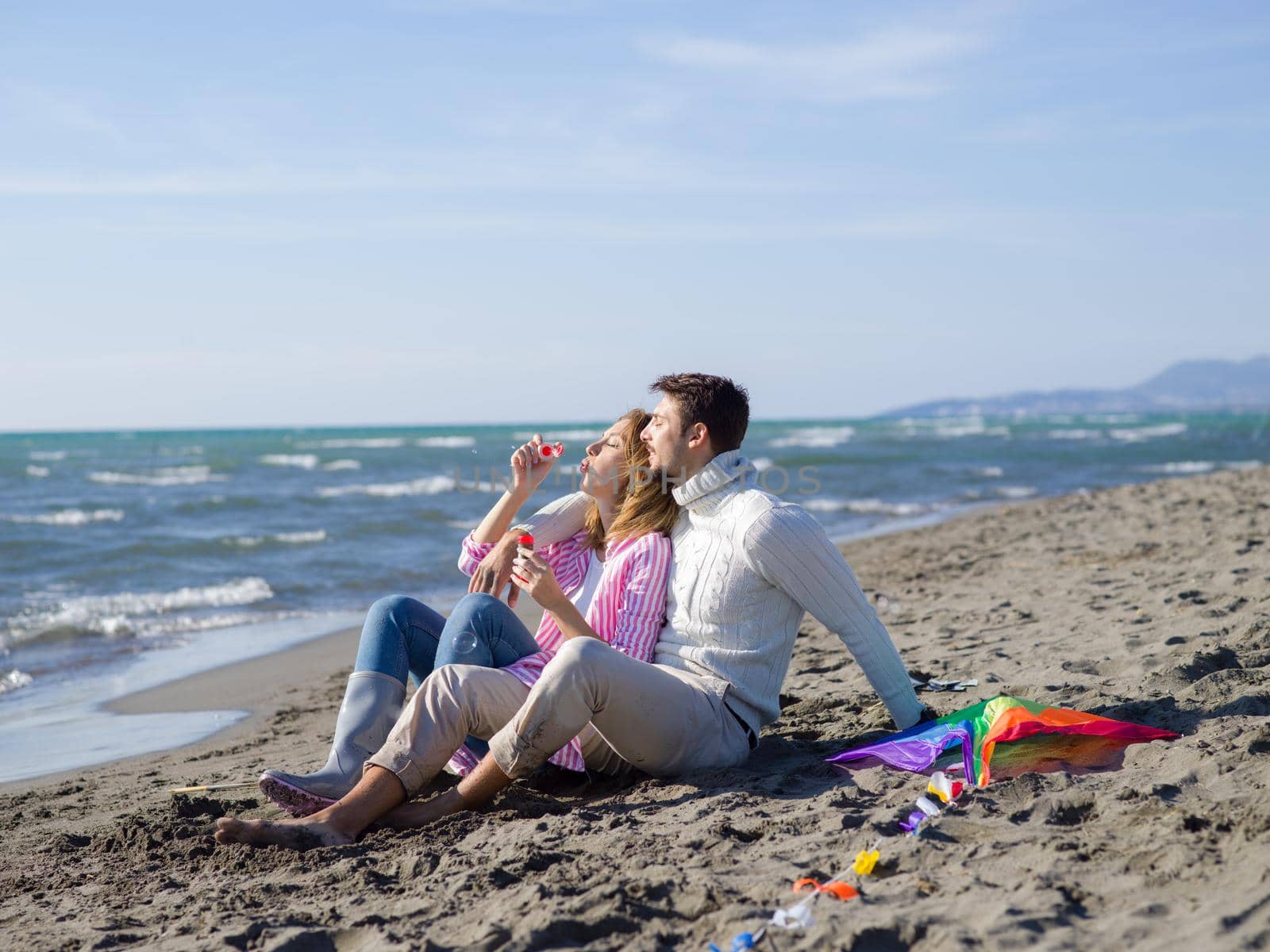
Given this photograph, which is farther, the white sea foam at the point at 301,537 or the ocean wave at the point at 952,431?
the ocean wave at the point at 952,431

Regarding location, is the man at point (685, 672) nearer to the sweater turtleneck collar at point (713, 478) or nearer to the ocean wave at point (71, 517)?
the sweater turtleneck collar at point (713, 478)

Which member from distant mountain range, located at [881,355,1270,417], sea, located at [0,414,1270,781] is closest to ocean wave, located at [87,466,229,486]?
sea, located at [0,414,1270,781]

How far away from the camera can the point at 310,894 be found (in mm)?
2801

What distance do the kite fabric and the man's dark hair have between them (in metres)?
1.04

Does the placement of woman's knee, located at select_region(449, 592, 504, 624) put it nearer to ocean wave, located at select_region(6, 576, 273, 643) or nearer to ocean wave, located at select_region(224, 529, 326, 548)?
ocean wave, located at select_region(6, 576, 273, 643)

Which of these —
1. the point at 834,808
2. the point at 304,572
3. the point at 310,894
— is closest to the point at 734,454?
the point at 834,808

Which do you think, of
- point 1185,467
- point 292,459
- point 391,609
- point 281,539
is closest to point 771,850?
point 391,609

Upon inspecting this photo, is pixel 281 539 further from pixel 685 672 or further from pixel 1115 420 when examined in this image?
pixel 1115 420

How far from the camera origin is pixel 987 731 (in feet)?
10.5

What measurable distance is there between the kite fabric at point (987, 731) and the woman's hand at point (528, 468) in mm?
1458

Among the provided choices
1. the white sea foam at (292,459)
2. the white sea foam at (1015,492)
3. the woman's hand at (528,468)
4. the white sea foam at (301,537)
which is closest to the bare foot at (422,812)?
the woman's hand at (528,468)

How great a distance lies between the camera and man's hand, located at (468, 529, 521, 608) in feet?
12.0

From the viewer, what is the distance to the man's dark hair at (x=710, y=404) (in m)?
3.44

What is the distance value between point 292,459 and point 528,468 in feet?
103
